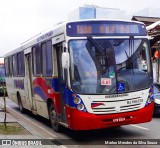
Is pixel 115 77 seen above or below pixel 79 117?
above

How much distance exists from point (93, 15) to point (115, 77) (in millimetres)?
47154

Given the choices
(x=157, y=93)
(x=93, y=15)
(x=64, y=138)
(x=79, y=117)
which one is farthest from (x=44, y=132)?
(x=93, y=15)

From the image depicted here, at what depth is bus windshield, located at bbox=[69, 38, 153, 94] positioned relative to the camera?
30.3ft

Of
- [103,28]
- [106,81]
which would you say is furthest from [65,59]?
[103,28]

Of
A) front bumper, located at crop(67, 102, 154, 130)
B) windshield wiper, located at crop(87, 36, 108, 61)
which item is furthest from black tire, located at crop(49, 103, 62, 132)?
windshield wiper, located at crop(87, 36, 108, 61)

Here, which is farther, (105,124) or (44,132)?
(44,132)

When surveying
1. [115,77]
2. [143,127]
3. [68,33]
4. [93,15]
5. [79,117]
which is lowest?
[143,127]

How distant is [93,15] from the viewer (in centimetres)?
5572

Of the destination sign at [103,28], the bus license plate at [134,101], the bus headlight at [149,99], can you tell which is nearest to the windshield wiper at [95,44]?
the destination sign at [103,28]

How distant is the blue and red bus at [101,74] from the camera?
30.1 feet

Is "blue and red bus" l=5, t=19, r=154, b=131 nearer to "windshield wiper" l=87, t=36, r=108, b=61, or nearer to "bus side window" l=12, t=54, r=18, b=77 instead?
"windshield wiper" l=87, t=36, r=108, b=61

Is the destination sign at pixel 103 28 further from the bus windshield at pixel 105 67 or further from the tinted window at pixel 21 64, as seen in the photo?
the tinted window at pixel 21 64

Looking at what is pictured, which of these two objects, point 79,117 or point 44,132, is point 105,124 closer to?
point 79,117

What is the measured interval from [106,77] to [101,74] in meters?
0.15
